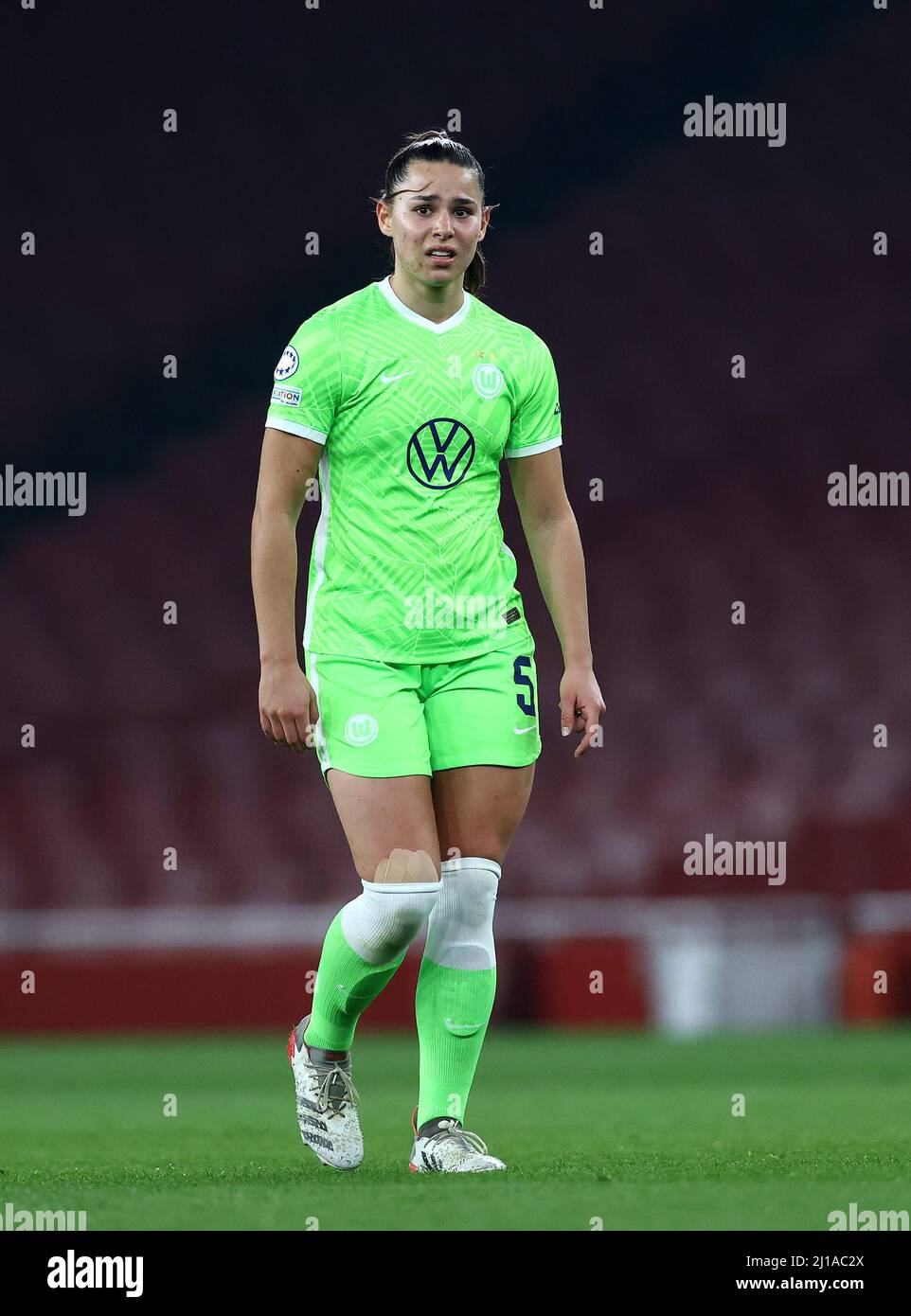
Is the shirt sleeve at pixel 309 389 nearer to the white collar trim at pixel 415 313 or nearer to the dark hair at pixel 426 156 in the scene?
the white collar trim at pixel 415 313

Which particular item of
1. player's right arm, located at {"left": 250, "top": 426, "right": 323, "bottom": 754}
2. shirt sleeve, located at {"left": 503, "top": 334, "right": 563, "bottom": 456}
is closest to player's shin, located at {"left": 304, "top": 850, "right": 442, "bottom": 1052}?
player's right arm, located at {"left": 250, "top": 426, "right": 323, "bottom": 754}

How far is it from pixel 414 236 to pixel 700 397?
10.3m

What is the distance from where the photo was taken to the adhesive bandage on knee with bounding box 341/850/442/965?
3.96 m

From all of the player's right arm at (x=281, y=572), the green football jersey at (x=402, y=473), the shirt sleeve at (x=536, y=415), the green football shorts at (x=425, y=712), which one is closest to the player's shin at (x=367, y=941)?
the green football shorts at (x=425, y=712)

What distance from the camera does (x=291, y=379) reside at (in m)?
4.09

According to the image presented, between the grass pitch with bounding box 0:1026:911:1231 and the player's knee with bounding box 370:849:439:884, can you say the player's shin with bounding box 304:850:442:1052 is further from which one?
the grass pitch with bounding box 0:1026:911:1231

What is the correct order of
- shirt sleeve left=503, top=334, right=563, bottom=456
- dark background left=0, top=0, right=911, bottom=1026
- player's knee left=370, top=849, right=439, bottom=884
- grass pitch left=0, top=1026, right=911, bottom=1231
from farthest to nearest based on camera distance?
1. dark background left=0, top=0, right=911, bottom=1026
2. shirt sleeve left=503, top=334, right=563, bottom=456
3. player's knee left=370, top=849, right=439, bottom=884
4. grass pitch left=0, top=1026, right=911, bottom=1231

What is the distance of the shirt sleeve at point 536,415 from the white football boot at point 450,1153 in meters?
1.34

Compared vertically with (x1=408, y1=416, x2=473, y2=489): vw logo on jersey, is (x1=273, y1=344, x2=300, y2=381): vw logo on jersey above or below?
above

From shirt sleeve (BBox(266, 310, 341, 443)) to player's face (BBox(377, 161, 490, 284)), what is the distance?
241 mm

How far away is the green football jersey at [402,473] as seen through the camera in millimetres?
4102

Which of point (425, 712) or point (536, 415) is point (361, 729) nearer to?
point (425, 712)
